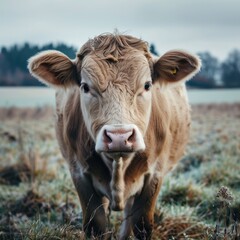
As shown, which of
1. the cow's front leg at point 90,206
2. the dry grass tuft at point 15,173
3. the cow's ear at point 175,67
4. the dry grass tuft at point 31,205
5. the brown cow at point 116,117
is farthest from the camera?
the dry grass tuft at point 15,173

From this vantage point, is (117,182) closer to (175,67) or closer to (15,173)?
(175,67)

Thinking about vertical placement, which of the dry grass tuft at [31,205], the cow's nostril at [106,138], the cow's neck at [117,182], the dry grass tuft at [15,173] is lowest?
the dry grass tuft at [15,173]

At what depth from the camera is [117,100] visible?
9.76 feet

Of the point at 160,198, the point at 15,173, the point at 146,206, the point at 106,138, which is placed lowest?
the point at 15,173

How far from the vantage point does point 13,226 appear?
3.83m

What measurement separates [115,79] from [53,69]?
68 centimetres

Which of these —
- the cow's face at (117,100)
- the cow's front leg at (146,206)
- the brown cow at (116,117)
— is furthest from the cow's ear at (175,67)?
the cow's front leg at (146,206)

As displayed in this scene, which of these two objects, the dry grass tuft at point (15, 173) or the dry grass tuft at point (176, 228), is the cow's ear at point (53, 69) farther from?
the dry grass tuft at point (15, 173)

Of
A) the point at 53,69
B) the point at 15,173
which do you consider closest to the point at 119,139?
the point at 53,69

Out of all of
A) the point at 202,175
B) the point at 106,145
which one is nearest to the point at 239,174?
the point at 202,175

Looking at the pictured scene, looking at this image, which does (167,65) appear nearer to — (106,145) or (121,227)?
(106,145)

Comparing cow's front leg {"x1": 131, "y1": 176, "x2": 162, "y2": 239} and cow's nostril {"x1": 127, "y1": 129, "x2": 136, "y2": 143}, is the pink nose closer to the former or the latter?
cow's nostril {"x1": 127, "y1": 129, "x2": 136, "y2": 143}

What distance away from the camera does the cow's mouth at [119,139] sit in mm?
2676

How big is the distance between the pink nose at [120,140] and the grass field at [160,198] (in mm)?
602
